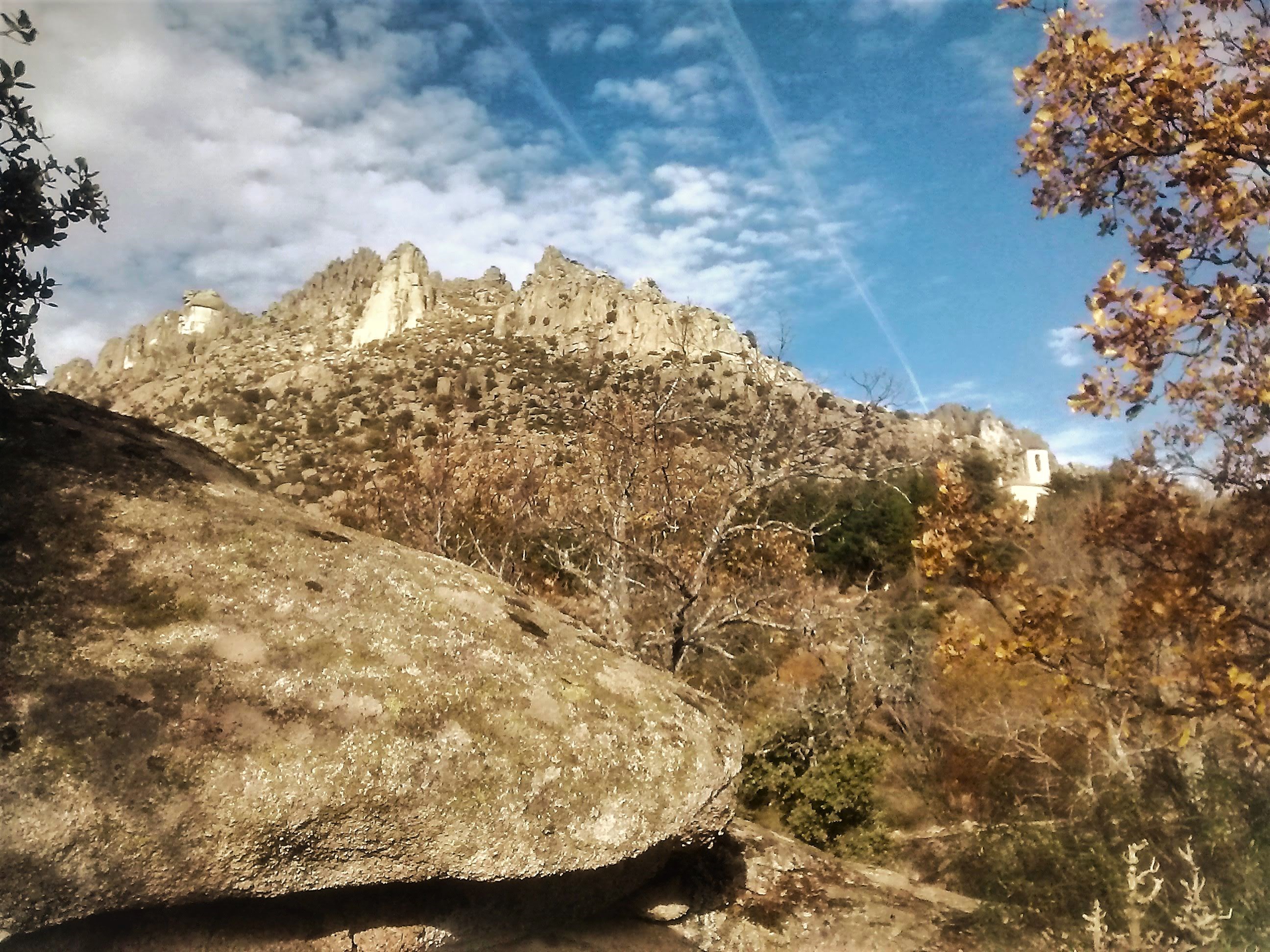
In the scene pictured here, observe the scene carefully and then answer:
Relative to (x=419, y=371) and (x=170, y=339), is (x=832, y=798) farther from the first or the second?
(x=170, y=339)

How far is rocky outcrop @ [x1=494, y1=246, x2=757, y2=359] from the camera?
27527mm

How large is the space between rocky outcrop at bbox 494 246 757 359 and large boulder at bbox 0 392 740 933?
1015cm

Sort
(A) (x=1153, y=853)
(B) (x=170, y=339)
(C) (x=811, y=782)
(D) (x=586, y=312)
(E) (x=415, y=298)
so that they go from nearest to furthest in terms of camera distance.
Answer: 1. (A) (x=1153, y=853)
2. (C) (x=811, y=782)
3. (D) (x=586, y=312)
4. (E) (x=415, y=298)
5. (B) (x=170, y=339)

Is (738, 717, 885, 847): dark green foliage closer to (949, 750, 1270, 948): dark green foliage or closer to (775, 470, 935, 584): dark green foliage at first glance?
(949, 750, 1270, 948): dark green foliage

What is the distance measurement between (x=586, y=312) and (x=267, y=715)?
43.7 m

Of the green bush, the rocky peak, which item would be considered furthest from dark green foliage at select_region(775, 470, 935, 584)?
the rocky peak

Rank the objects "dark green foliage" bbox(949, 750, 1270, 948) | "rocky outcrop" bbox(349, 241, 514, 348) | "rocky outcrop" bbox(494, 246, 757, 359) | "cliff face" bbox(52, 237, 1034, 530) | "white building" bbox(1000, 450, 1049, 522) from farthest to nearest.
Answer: "rocky outcrop" bbox(349, 241, 514, 348) < "white building" bbox(1000, 450, 1049, 522) < "rocky outcrop" bbox(494, 246, 757, 359) < "cliff face" bbox(52, 237, 1034, 530) < "dark green foliage" bbox(949, 750, 1270, 948)

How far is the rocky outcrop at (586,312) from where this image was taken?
2753 cm

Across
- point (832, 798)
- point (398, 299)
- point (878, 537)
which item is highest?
point (398, 299)

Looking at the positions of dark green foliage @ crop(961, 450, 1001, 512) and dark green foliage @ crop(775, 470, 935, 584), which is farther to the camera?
dark green foliage @ crop(961, 450, 1001, 512)

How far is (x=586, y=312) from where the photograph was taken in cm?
4609

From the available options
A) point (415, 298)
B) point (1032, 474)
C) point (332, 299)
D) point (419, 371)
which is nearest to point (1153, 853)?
point (419, 371)

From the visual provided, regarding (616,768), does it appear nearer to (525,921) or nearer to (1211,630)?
(525,921)

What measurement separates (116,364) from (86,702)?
71873 mm
